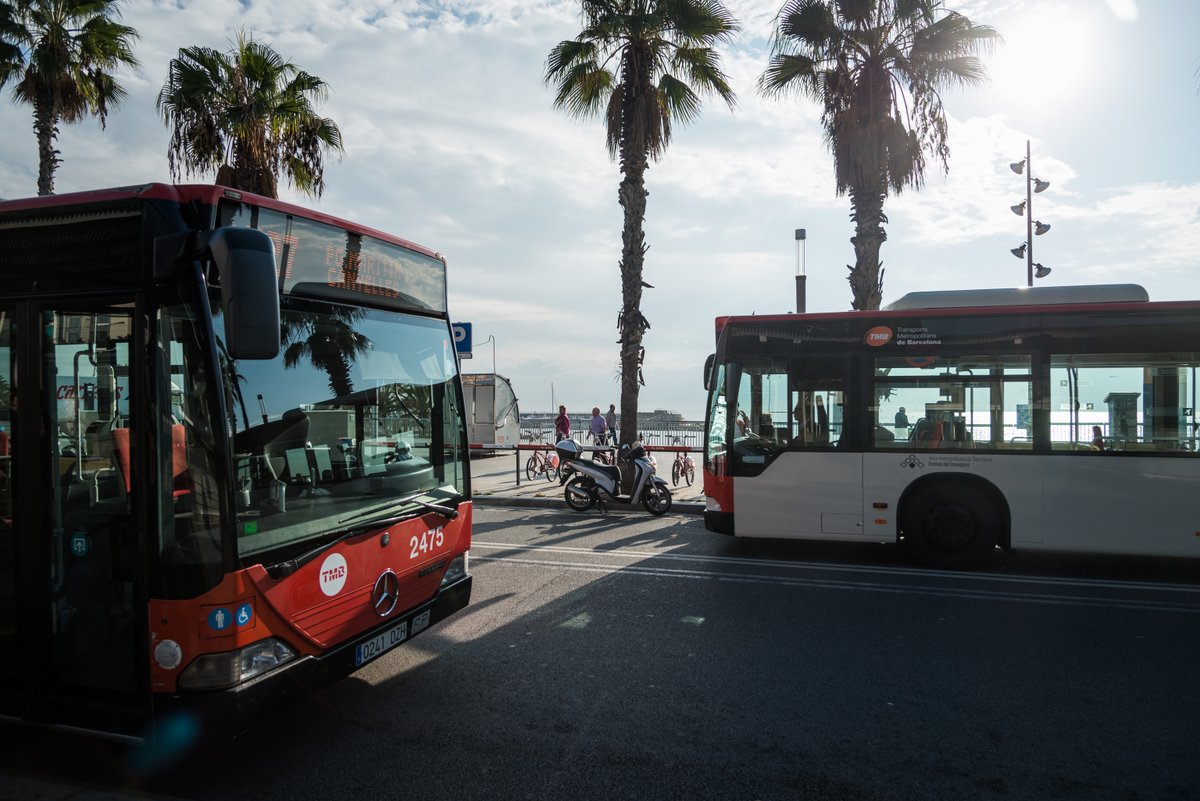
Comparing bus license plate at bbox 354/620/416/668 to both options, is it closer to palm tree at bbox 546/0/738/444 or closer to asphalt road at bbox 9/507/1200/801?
asphalt road at bbox 9/507/1200/801

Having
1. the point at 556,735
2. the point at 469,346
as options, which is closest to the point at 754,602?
the point at 556,735

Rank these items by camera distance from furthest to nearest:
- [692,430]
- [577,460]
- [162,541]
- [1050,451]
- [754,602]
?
[692,430]
[577,460]
[1050,451]
[754,602]
[162,541]

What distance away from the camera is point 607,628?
6070 mm

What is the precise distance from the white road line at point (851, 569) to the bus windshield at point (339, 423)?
4334mm

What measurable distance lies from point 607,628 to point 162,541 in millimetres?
3565

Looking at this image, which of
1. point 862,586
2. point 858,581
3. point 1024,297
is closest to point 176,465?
point 862,586

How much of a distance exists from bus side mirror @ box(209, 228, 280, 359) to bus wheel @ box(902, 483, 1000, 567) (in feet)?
A: 23.9

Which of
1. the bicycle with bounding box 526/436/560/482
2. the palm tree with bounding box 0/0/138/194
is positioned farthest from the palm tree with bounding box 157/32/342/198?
the bicycle with bounding box 526/436/560/482

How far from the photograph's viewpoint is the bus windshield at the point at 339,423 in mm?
3525

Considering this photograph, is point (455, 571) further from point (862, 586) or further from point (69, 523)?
point (862, 586)

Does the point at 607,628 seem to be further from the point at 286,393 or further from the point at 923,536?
the point at 923,536

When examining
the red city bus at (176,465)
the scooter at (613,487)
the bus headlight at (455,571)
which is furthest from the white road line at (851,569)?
the red city bus at (176,465)

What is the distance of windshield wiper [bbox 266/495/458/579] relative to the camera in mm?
3580

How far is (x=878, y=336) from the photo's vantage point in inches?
344
